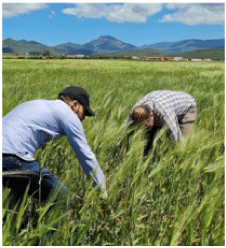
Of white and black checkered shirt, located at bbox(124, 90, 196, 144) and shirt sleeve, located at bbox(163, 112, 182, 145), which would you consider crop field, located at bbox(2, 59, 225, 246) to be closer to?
shirt sleeve, located at bbox(163, 112, 182, 145)

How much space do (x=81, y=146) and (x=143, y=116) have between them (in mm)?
766

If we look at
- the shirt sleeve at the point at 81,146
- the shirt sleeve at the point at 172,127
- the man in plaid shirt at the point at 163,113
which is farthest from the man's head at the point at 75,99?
the shirt sleeve at the point at 172,127

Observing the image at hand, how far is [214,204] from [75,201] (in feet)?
2.30

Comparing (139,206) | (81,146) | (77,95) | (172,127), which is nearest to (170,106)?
(172,127)

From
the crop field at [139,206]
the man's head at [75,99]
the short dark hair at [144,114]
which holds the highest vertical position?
the man's head at [75,99]

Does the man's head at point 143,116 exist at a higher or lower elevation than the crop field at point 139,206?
higher

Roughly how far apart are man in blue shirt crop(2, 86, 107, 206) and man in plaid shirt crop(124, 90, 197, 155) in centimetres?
45

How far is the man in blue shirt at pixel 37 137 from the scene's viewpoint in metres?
1.54

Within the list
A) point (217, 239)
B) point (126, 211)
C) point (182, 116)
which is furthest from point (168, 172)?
point (182, 116)

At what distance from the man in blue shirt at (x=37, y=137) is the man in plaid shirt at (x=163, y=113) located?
45cm

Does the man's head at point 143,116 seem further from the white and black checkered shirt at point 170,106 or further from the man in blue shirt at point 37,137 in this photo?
the man in blue shirt at point 37,137

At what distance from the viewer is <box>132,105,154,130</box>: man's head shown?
2.16m

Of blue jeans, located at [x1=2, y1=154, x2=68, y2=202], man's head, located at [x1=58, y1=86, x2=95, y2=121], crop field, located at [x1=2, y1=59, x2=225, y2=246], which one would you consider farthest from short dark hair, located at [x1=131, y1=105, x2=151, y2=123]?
blue jeans, located at [x1=2, y1=154, x2=68, y2=202]

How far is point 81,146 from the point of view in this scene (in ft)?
5.04
